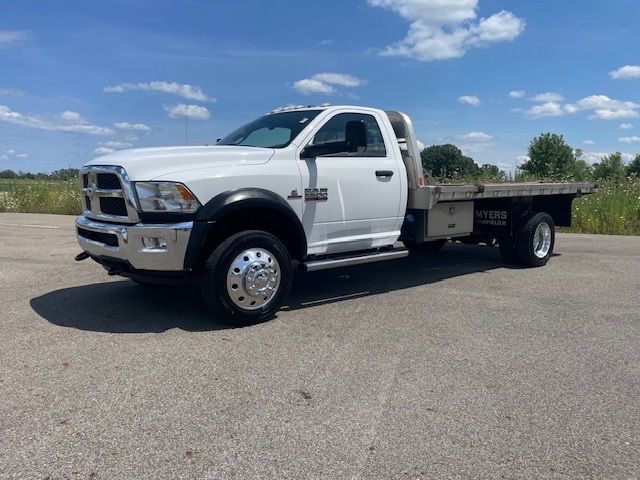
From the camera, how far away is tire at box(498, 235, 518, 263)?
28.5 ft

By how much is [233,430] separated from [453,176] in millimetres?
8440

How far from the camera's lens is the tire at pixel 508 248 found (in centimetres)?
869

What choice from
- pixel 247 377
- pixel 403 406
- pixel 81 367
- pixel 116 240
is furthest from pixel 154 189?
pixel 403 406

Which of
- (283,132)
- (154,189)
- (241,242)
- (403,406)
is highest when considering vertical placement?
(283,132)

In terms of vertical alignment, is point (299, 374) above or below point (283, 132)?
below

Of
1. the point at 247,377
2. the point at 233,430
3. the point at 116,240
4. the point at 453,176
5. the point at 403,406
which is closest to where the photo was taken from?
the point at 233,430

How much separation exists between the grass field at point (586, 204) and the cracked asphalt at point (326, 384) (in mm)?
8293

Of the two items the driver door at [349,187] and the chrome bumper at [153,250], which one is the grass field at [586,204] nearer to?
the driver door at [349,187]

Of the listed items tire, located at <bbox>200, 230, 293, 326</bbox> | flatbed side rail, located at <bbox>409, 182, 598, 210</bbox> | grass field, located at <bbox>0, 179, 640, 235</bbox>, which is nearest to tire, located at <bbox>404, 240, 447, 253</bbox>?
flatbed side rail, located at <bbox>409, 182, 598, 210</bbox>

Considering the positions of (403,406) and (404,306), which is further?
(404,306)

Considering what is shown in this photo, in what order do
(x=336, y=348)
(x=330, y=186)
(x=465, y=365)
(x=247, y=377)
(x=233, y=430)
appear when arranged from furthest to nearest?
1. (x=330, y=186)
2. (x=336, y=348)
3. (x=465, y=365)
4. (x=247, y=377)
5. (x=233, y=430)

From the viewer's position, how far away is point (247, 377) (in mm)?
4062

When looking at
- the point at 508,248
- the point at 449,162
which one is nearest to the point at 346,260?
the point at 508,248

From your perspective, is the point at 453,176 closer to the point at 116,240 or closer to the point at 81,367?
the point at 116,240
